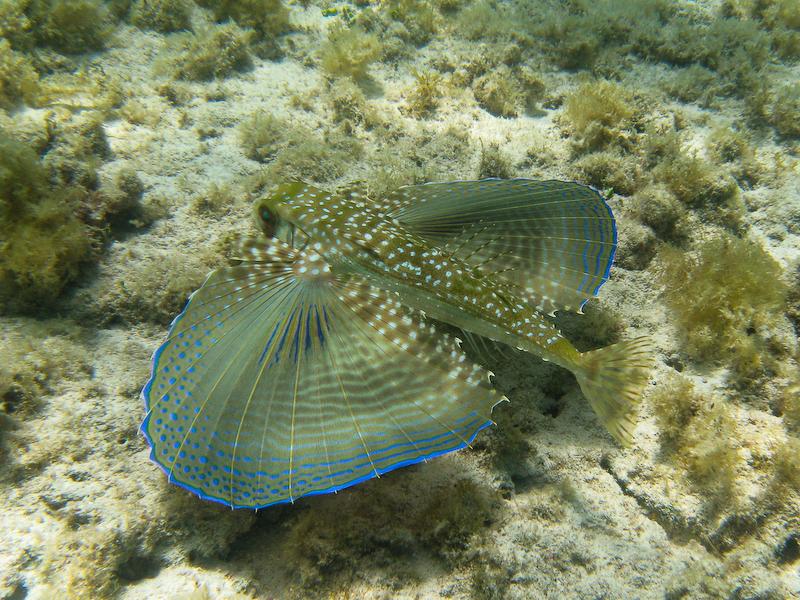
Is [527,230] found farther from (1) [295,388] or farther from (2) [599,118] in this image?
(1) [295,388]

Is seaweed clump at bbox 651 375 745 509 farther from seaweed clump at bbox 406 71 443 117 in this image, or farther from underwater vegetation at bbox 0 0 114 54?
underwater vegetation at bbox 0 0 114 54

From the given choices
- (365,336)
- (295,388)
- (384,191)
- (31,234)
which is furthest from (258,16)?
(295,388)

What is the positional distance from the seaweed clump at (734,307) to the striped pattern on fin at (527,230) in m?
0.94

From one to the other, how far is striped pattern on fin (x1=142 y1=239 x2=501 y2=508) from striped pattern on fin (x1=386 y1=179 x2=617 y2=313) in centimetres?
98

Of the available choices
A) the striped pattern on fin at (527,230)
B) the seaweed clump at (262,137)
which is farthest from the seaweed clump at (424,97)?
the striped pattern on fin at (527,230)

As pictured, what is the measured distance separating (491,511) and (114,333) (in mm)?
3353

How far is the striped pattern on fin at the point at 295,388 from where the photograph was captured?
2533 millimetres

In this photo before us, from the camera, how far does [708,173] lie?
4.45 metres

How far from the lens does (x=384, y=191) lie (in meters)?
4.60

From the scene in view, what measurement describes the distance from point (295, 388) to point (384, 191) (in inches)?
102

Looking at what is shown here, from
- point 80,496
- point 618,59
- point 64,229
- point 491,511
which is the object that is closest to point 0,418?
point 80,496

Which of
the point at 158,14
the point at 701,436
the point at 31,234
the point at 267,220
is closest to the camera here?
the point at 701,436

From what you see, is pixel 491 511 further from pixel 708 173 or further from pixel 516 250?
pixel 708 173

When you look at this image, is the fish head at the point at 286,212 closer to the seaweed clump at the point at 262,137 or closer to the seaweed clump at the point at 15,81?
the seaweed clump at the point at 262,137
